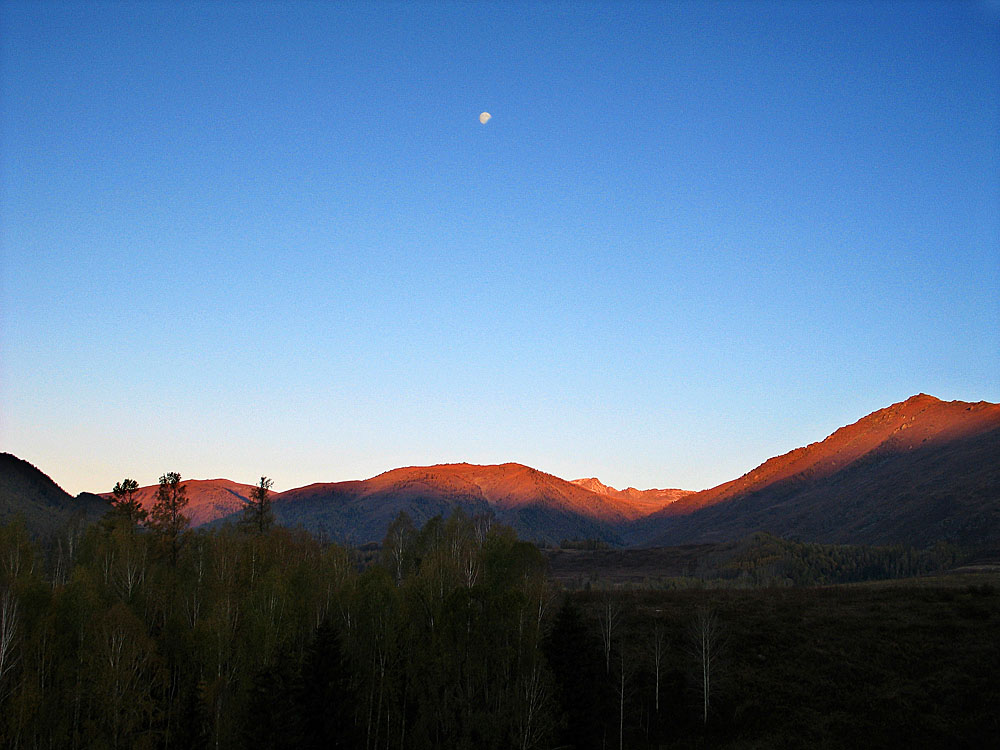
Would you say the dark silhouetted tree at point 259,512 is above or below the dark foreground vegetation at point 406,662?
above

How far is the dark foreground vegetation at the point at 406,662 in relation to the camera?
5134 cm

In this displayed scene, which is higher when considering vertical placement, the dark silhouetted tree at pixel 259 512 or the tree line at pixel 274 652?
the dark silhouetted tree at pixel 259 512

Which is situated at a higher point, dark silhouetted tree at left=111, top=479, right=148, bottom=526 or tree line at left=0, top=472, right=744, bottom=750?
dark silhouetted tree at left=111, top=479, right=148, bottom=526

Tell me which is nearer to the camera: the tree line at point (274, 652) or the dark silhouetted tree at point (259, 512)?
the tree line at point (274, 652)

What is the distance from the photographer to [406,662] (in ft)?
206

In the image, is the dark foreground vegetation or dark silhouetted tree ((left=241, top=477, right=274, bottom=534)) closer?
the dark foreground vegetation

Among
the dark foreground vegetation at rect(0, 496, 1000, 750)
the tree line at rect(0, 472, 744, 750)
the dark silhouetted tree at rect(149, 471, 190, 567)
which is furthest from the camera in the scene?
the dark silhouetted tree at rect(149, 471, 190, 567)

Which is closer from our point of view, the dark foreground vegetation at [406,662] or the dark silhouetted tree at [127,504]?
the dark foreground vegetation at [406,662]

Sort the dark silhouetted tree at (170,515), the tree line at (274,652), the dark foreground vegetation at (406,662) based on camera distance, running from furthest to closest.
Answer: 1. the dark silhouetted tree at (170,515)
2. the dark foreground vegetation at (406,662)
3. the tree line at (274,652)

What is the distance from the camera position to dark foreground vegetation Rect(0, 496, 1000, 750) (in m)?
51.3

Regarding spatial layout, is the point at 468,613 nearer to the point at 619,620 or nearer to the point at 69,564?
→ the point at 619,620

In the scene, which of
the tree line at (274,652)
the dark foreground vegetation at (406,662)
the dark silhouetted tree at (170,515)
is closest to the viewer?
the tree line at (274,652)

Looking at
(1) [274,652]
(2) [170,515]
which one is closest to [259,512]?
(2) [170,515]

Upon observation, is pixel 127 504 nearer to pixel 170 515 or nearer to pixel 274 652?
pixel 170 515
